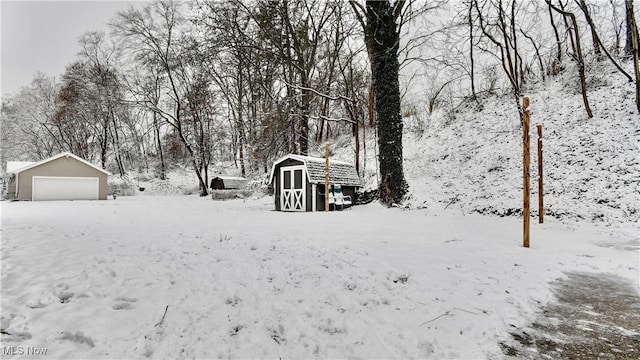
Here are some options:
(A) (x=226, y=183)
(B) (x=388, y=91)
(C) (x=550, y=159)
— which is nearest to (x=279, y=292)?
(B) (x=388, y=91)

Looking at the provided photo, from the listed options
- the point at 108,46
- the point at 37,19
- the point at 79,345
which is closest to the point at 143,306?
the point at 79,345

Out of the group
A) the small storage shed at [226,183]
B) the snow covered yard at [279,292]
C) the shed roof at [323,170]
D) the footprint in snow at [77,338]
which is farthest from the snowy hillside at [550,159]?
the small storage shed at [226,183]

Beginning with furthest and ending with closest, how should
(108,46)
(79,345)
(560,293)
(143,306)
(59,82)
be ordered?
(59,82) < (108,46) < (560,293) < (143,306) < (79,345)

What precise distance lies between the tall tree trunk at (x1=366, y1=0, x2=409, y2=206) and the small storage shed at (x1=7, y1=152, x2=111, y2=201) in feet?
76.5

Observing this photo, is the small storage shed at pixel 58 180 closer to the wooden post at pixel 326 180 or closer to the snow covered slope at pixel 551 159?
the wooden post at pixel 326 180

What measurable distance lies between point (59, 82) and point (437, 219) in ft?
128

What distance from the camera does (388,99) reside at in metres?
10.5

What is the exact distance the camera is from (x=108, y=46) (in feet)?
92.0

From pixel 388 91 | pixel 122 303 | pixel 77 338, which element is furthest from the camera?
pixel 388 91

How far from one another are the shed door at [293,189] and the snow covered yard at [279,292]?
21.0 feet

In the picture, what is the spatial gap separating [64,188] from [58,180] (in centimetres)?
67

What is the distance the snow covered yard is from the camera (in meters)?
2.34

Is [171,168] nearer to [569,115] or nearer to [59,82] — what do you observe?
[59,82]

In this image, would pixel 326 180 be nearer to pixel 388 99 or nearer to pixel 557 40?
pixel 388 99
